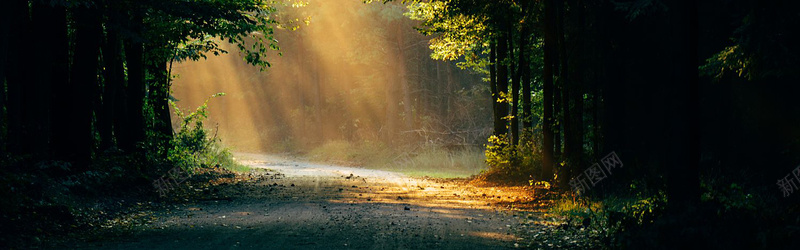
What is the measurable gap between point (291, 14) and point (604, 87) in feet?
122

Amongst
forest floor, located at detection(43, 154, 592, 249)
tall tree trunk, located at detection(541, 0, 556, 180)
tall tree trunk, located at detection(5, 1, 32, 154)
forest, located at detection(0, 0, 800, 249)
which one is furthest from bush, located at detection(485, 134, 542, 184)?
tall tree trunk, located at detection(5, 1, 32, 154)

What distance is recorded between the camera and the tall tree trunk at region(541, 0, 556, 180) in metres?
16.4

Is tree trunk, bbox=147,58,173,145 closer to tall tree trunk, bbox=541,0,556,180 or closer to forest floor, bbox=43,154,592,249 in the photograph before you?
forest floor, bbox=43,154,592,249

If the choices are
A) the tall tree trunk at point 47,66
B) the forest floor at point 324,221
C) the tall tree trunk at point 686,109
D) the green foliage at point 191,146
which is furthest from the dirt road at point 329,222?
the green foliage at point 191,146

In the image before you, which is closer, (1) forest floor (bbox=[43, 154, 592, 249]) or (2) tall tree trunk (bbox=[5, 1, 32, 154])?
(1) forest floor (bbox=[43, 154, 592, 249])

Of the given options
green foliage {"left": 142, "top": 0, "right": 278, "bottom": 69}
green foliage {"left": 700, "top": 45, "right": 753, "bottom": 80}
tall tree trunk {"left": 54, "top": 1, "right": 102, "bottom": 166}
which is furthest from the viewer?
green foliage {"left": 142, "top": 0, "right": 278, "bottom": 69}

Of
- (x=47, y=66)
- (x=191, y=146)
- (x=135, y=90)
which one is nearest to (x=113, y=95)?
(x=135, y=90)

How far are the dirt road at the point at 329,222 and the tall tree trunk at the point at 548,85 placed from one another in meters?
1.64

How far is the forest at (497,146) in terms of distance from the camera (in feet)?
29.0

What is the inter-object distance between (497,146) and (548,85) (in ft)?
20.6

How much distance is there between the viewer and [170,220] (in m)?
11.8

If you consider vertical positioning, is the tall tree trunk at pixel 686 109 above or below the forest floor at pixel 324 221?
above

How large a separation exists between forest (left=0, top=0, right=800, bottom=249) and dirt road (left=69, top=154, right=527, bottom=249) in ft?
0.24

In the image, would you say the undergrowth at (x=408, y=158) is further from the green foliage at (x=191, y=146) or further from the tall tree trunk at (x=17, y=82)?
the tall tree trunk at (x=17, y=82)
